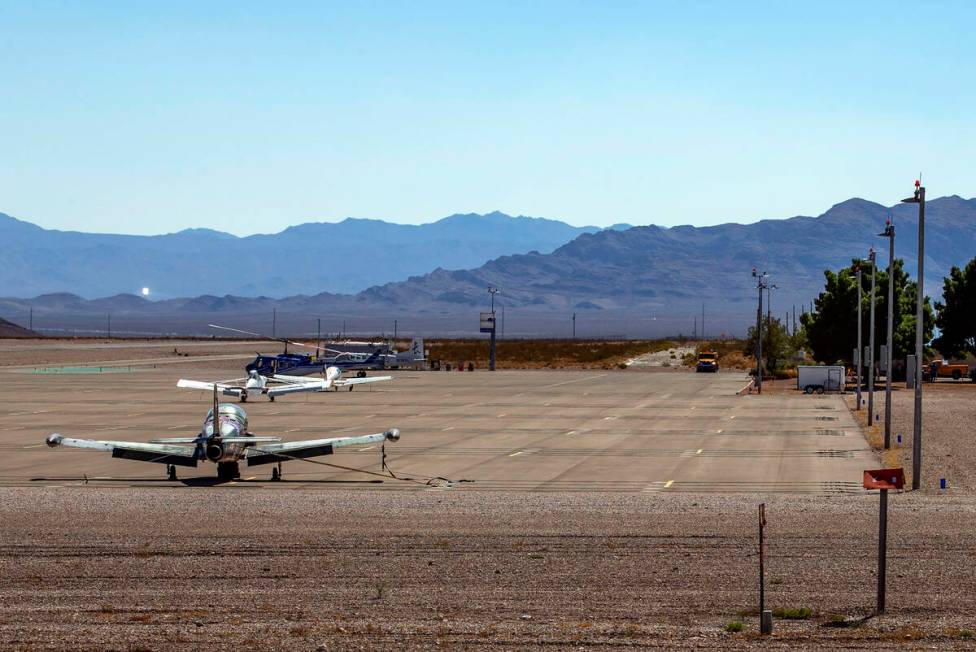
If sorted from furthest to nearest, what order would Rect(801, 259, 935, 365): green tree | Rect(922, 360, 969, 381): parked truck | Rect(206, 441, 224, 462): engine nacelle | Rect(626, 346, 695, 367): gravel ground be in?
Rect(626, 346, 695, 367): gravel ground → Rect(922, 360, 969, 381): parked truck → Rect(801, 259, 935, 365): green tree → Rect(206, 441, 224, 462): engine nacelle

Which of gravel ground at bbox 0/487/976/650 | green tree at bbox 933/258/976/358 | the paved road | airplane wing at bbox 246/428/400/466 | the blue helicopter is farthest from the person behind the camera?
green tree at bbox 933/258/976/358

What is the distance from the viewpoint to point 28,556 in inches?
859

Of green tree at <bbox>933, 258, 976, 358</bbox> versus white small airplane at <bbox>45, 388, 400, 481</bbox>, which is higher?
green tree at <bbox>933, 258, 976, 358</bbox>

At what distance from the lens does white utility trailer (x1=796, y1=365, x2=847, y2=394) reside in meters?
84.0

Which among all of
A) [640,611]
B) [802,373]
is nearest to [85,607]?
[640,611]

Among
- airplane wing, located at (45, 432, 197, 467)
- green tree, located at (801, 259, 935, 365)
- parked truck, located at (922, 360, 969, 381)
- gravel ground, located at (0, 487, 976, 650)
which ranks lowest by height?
gravel ground, located at (0, 487, 976, 650)

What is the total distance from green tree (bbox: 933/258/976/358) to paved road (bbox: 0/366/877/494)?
3646 centimetres

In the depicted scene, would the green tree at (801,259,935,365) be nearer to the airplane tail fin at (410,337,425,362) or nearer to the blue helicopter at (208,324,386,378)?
the airplane tail fin at (410,337,425,362)

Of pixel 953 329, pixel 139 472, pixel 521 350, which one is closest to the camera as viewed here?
pixel 139 472

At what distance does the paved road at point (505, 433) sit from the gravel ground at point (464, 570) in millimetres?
4534

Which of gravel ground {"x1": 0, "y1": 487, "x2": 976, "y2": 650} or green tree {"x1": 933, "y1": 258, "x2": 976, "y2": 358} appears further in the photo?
green tree {"x1": 933, "y1": 258, "x2": 976, "y2": 358}

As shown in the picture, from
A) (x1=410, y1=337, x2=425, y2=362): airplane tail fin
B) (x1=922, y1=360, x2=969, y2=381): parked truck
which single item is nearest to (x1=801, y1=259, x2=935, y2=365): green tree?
(x1=922, y1=360, x2=969, y2=381): parked truck

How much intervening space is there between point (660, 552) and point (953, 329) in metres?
99.2

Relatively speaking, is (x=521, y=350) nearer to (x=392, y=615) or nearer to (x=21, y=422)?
(x=21, y=422)
